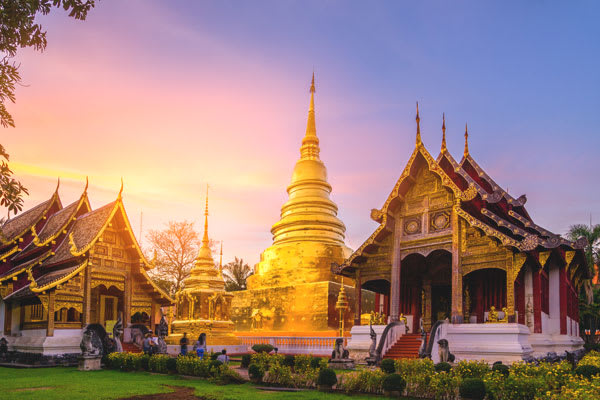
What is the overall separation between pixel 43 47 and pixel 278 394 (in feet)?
25.7

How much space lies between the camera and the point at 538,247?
57.3 feet

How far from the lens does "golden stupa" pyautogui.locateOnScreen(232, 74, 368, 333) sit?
99.6 feet

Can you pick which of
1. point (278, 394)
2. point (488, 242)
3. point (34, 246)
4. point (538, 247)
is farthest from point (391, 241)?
point (34, 246)

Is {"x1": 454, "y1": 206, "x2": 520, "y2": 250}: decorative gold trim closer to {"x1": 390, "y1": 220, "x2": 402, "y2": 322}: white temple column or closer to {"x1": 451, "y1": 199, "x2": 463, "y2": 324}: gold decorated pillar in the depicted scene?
{"x1": 451, "y1": 199, "x2": 463, "y2": 324}: gold decorated pillar

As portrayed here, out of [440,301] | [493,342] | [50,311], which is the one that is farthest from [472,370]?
[50,311]

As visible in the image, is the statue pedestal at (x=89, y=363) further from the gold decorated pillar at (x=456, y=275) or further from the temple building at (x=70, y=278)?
the gold decorated pillar at (x=456, y=275)

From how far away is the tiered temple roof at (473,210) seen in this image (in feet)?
56.6

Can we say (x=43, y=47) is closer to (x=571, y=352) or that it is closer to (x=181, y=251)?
(x=571, y=352)

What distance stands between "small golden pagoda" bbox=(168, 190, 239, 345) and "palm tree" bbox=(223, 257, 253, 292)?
69.0 ft

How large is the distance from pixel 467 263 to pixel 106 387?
11381 mm

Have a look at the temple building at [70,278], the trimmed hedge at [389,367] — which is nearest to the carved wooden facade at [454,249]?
the trimmed hedge at [389,367]

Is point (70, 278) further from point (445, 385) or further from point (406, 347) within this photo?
point (445, 385)

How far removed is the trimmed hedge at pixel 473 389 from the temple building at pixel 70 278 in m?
14.8

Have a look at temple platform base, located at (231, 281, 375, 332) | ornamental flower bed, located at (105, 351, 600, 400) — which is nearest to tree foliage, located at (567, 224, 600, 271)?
temple platform base, located at (231, 281, 375, 332)
